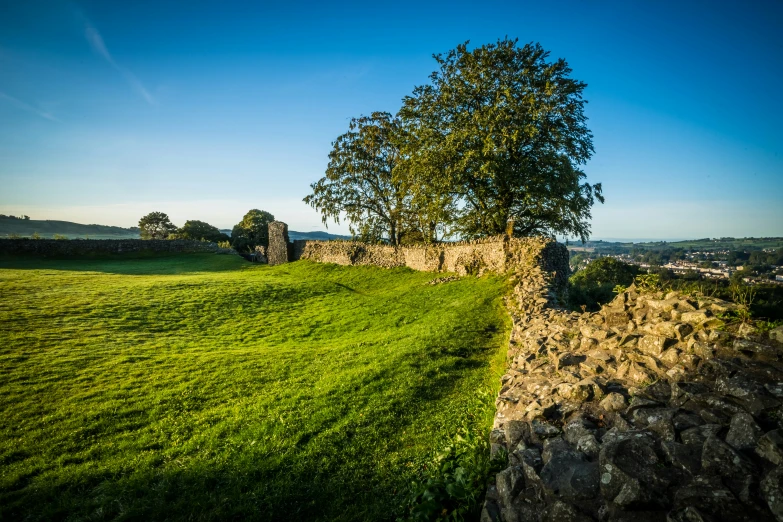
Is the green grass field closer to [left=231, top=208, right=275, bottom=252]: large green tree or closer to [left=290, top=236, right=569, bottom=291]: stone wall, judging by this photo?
[left=290, top=236, right=569, bottom=291]: stone wall

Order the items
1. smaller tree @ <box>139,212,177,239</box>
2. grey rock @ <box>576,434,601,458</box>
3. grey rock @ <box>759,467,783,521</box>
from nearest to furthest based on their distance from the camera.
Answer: grey rock @ <box>759,467,783,521</box> → grey rock @ <box>576,434,601,458</box> → smaller tree @ <box>139,212,177,239</box>

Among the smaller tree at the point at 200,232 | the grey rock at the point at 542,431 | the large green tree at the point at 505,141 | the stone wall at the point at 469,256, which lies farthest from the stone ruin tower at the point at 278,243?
the grey rock at the point at 542,431

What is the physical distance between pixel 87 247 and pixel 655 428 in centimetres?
6274

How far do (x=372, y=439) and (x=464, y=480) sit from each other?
294 centimetres

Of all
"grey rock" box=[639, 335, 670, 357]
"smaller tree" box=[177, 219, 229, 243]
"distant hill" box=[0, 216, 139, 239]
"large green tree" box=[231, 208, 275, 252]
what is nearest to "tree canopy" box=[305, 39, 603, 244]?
"grey rock" box=[639, 335, 670, 357]

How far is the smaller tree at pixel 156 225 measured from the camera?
297 ft

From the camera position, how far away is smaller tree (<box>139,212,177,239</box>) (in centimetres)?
9056

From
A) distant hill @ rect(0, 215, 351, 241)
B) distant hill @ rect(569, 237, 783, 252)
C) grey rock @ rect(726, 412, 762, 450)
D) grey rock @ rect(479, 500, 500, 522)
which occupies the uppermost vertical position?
distant hill @ rect(0, 215, 351, 241)

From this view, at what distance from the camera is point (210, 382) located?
10.9 m

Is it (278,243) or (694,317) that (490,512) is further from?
(278,243)

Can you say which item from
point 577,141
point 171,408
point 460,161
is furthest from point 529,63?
point 171,408

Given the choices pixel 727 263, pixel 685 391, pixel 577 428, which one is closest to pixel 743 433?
pixel 685 391

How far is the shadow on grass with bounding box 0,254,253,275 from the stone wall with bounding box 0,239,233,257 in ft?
5.58

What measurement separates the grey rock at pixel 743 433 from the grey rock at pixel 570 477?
1.49 meters
